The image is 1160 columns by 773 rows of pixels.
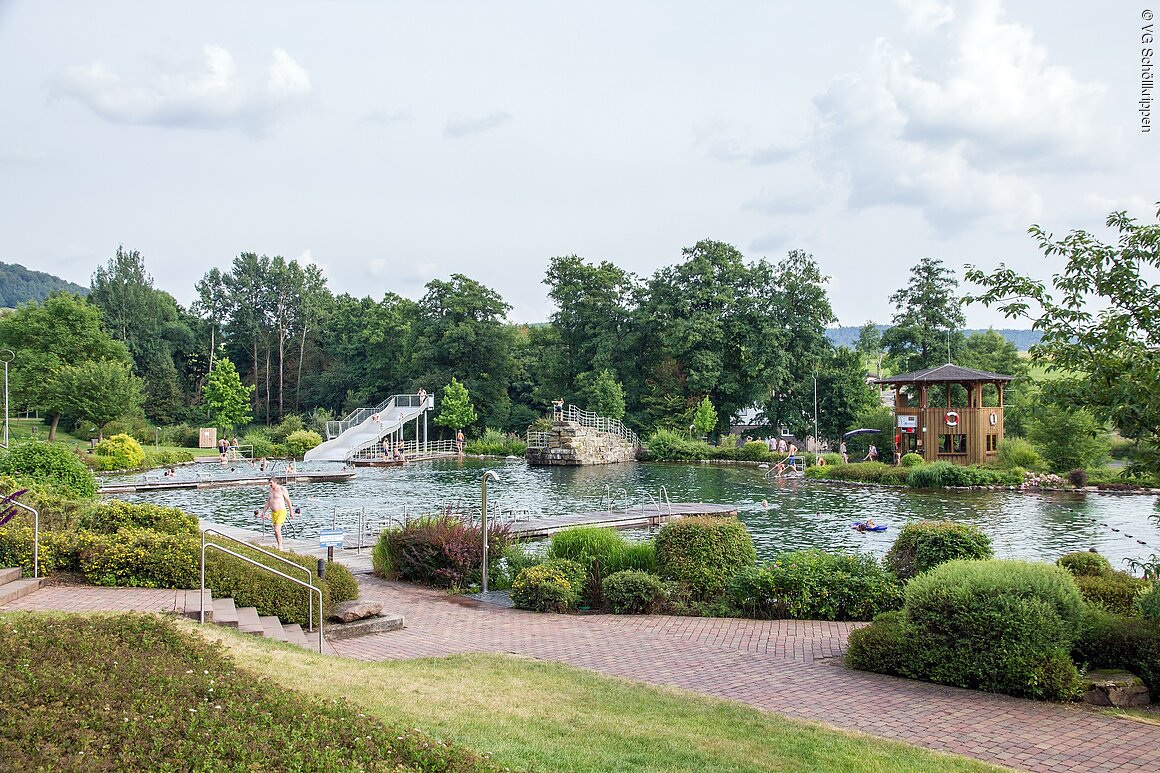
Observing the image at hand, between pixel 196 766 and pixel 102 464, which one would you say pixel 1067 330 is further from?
pixel 102 464

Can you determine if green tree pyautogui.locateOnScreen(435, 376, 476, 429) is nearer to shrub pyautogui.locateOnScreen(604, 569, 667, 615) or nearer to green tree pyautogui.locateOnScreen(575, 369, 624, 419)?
green tree pyautogui.locateOnScreen(575, 369, 624, 419)

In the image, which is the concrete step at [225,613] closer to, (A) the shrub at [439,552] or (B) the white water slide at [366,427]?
(A) the shrub at [439,552]

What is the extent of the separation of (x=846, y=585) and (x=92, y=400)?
46709 millimetres

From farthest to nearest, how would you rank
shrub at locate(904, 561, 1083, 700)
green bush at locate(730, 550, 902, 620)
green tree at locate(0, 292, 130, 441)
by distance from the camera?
green tree at locate(0, 292, 130, 441) < green bush at locate(730, 550, 902, 620) < shrub at locate(904, 561, 1083, 700)

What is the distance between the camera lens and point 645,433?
5497 cm

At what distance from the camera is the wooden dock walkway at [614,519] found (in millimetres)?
21156

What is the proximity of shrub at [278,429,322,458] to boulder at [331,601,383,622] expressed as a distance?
39.4 metres

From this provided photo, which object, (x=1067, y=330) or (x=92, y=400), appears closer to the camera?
(x=1067, y=330)

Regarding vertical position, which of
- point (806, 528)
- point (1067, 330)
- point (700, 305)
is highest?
point (700, 305)

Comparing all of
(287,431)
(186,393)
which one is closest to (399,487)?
(287,431)

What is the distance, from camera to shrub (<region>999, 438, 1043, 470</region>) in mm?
34688

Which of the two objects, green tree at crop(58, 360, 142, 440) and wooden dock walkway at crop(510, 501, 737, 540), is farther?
green tree at crop(58, 360, 142, 440)

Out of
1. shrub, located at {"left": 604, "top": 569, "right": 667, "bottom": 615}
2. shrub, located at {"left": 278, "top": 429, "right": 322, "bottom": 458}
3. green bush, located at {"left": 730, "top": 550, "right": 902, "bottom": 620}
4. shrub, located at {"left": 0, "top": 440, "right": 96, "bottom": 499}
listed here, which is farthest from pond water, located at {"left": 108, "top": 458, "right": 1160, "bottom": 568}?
shrub, located at {"left": 278, "top": 429, "right": 322, "bottom": 458}

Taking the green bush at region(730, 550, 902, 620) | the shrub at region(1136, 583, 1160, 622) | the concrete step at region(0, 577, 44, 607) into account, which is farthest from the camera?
the green bush at region(730, 550, 902, 620)
